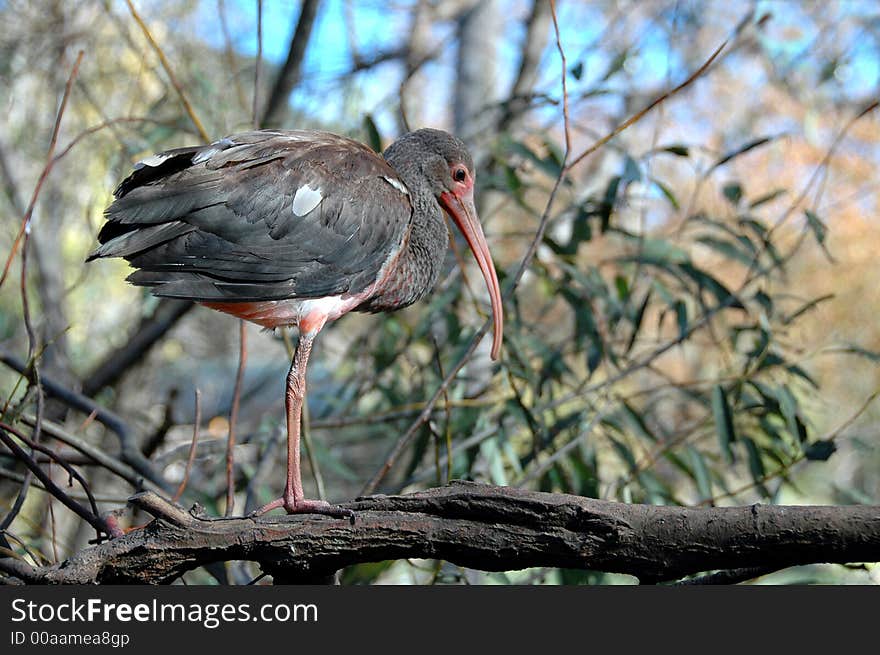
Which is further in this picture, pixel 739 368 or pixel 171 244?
pixel 739 368

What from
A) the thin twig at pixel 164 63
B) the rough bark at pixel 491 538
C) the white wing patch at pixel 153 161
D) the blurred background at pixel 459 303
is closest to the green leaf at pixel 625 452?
the blurred background at pixel 459 303

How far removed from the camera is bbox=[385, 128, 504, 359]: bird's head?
2562 millimetres

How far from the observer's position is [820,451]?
8.76ft

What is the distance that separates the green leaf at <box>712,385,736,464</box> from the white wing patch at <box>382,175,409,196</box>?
135 centimetres

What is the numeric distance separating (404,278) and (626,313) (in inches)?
55.5

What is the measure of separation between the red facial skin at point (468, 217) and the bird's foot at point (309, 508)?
72 cm

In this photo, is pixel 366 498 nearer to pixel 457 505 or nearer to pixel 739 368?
pixel 457 505

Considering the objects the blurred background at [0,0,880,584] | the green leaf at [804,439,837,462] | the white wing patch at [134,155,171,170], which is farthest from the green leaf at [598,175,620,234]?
the white wing patch at [134,155,171,170]

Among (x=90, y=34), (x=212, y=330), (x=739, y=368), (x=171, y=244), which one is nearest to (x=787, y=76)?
(x=739, y=368)

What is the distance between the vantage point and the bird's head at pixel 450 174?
2562 millimetres

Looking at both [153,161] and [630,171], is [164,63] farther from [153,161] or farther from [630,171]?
[630,171]

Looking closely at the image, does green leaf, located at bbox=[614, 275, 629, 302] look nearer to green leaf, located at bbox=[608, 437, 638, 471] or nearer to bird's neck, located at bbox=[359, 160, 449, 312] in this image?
green leaf, located at bbox=[608, 437, 638, 471]

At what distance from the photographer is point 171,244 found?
6.76ft

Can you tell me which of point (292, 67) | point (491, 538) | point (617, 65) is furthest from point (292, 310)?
point (292, 67)
